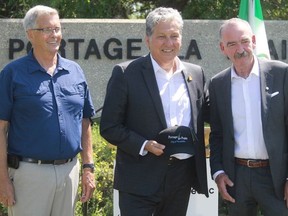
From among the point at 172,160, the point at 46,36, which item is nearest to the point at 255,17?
the point at 172,160

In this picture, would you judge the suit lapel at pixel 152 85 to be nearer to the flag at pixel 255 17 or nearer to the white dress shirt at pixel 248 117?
A: the white dress shirt at pixel 248 117

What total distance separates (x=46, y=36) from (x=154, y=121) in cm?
87

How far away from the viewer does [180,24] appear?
4.47 m

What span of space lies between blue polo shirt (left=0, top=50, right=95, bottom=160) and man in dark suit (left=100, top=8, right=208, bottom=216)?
28 centimetres

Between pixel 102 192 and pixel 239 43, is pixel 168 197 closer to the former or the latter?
pixel 239 43

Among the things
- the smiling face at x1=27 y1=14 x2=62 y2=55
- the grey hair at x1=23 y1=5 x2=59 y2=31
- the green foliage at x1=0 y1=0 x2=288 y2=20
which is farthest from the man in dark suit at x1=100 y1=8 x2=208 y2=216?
the green foliage at x1=0 y1=0 x2=288 y2=20

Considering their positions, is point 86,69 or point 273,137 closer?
point 273,137

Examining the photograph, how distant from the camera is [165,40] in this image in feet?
14.5

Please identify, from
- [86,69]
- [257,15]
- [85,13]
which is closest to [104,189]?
[257,15]

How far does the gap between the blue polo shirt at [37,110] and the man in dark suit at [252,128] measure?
103cm

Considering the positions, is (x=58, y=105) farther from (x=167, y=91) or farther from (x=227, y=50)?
(x=227, y=50)

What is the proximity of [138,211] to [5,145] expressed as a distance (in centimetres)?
95

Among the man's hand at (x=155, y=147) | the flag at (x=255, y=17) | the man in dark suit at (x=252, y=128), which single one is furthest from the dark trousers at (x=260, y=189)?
the flag at (x=255, y=17)

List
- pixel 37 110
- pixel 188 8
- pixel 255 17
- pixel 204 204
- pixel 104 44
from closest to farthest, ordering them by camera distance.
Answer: pixel 37 110 < pixel 204 204 < pixel 255 17 < pixel 104 44 < pixel 188 8
